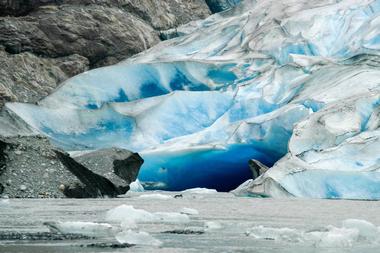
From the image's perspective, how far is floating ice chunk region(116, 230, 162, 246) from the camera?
4.82 metres

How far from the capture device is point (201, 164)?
1338 cm

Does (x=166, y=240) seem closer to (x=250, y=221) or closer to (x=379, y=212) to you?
(x=250, y=221)

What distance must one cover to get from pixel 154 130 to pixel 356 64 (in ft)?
12.0

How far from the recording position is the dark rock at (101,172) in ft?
31.7

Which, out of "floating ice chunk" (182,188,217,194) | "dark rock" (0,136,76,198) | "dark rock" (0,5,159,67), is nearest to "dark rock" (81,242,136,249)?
"dark rock" (0,136,76,198)

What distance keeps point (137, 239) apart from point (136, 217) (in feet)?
4.86

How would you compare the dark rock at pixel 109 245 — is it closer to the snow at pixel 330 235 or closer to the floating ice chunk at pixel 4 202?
the snow at pixel 330 235

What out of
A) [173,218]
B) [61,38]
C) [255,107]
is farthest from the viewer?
[61,38]

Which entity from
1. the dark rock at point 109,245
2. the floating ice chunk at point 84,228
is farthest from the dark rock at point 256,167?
the dark rock at point 109,245

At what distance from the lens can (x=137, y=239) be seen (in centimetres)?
494

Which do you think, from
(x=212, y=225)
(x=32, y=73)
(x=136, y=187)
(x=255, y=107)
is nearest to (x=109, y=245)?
(x=212, y=225)

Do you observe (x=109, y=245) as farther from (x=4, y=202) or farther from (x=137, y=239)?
(x=4, y=202)

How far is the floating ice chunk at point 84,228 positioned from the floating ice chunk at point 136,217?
0.50 m

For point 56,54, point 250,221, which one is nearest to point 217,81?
point 56,54
